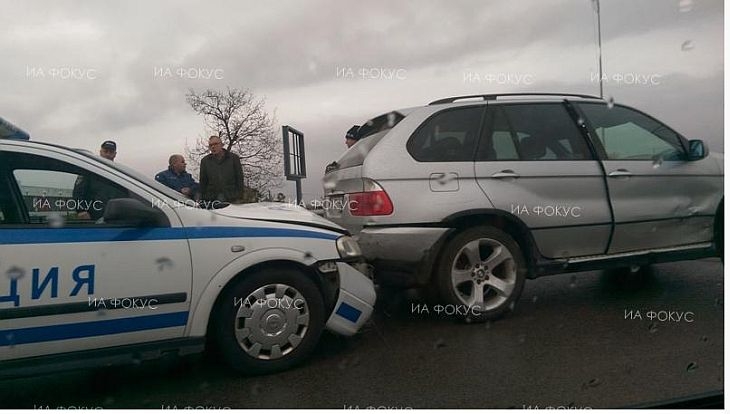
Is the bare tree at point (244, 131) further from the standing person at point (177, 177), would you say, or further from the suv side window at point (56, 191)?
the suv side window at point (56, 191)

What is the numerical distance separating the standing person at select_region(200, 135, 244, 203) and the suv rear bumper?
3.17 feet

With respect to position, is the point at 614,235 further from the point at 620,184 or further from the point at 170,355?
the point at 170,355

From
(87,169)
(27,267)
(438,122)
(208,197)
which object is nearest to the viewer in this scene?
(27,267)

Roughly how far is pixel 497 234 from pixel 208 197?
1.99 metres

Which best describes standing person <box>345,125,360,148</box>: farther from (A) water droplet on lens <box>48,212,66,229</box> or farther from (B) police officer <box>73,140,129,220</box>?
(A) water droplet on lens <box>48,212,66,229</box>

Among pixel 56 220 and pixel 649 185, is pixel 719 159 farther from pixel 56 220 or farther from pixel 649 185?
pixel 56 220

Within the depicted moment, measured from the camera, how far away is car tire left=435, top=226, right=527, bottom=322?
345 cm

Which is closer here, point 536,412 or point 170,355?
point 536,412

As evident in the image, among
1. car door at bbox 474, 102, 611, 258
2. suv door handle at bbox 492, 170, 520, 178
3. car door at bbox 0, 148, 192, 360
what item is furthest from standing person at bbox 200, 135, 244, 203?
suv door handle at bbox 492, 170, 520, 178

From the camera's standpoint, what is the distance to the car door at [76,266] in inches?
90.1

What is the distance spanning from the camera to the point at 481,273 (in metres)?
3.54

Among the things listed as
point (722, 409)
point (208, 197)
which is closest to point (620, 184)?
point (722, 409)

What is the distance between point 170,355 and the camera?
2.61 metres

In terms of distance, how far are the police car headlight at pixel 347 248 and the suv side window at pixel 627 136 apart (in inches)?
75.9
